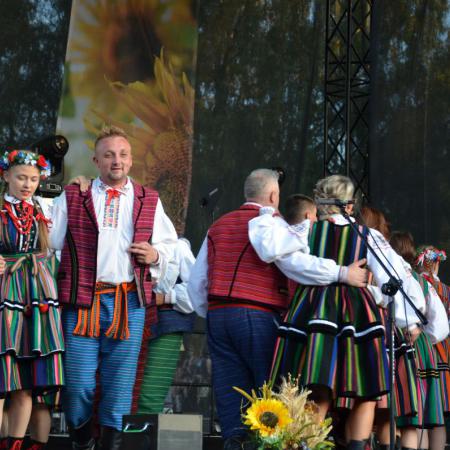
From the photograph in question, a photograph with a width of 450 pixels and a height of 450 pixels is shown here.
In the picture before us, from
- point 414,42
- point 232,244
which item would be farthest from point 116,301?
point 414,42

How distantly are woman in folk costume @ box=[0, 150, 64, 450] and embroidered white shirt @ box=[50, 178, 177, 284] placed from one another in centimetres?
8

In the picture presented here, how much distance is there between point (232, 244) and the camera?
15.0 feet

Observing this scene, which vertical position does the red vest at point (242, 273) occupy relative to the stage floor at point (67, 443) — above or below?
above

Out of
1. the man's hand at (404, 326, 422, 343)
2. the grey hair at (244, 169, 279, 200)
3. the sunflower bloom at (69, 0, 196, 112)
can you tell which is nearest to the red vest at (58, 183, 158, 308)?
the grey hair at (244, 169, 279, 200)

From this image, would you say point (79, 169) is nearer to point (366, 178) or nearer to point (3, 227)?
point (366, 178)

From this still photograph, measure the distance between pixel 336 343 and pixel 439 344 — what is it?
1998 millimetres

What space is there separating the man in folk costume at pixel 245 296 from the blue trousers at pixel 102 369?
404 millimetres

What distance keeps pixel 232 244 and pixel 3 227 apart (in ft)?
3.38

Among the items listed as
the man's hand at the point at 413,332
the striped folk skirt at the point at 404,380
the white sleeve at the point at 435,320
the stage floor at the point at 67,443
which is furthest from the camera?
the stage floor at the point at 67,443

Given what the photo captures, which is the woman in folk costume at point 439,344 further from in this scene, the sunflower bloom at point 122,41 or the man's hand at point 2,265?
the sunflower bloom at point 122,41

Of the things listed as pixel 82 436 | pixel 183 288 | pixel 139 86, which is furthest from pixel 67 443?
pixel 139 86

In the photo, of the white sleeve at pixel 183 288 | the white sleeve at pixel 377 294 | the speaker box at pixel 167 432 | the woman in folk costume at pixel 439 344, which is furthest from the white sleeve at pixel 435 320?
the speaker box at pixel 167 432

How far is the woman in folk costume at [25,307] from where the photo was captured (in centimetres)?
434

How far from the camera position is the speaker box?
12.2ft
